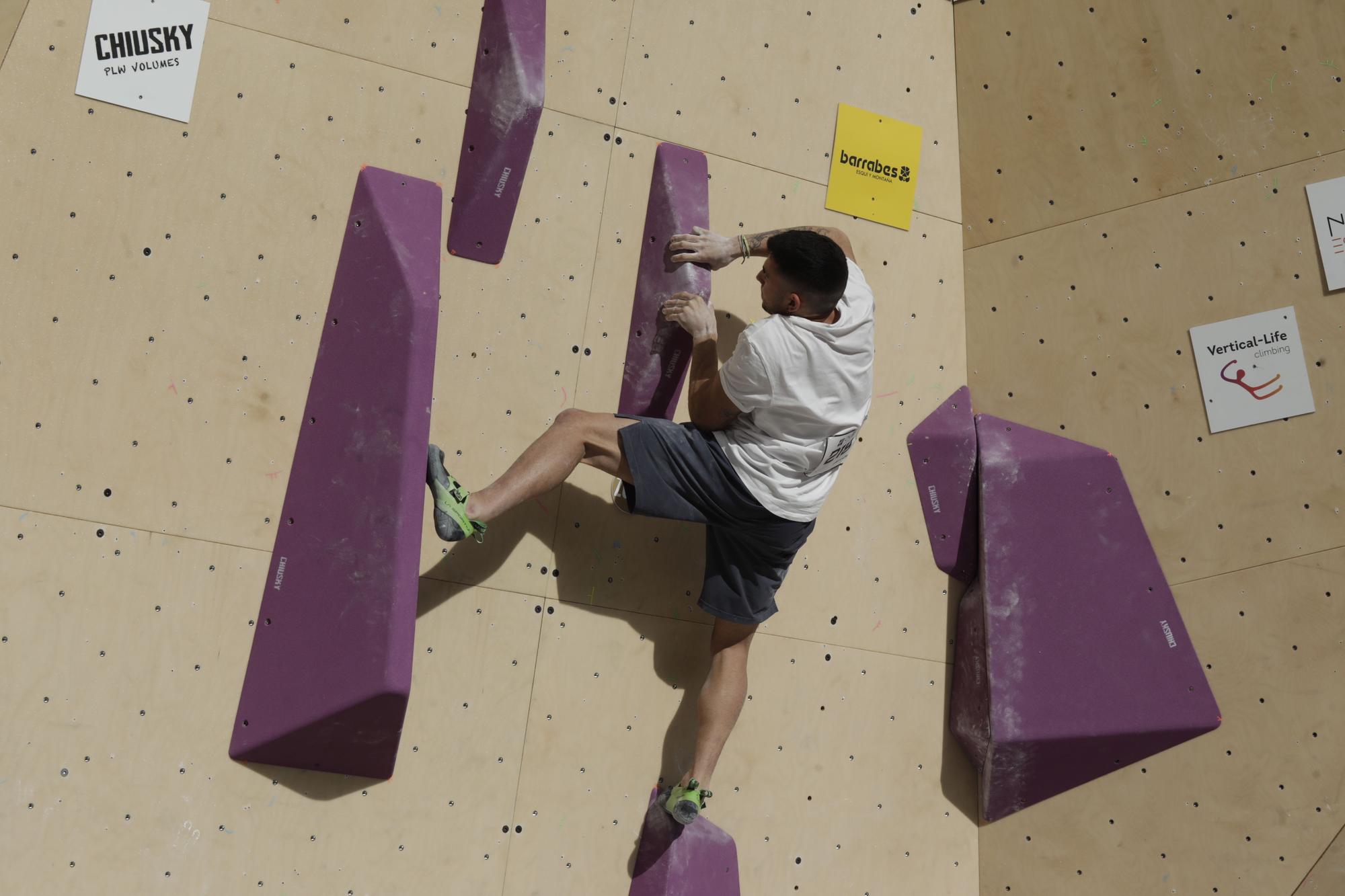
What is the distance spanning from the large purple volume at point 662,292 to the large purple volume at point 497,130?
34 cm

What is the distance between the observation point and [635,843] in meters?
2.66

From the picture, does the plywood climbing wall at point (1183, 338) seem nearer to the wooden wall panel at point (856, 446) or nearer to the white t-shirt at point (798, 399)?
the wooden wall panel at point (856, 446)

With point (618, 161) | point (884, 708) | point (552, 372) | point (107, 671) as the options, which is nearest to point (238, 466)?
point (107, 671)

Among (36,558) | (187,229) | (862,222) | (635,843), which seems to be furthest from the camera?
(862,222)

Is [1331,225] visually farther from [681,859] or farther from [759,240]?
[681,859]

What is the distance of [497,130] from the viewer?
2.64 meters

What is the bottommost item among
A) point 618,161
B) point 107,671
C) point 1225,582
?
point 107,671

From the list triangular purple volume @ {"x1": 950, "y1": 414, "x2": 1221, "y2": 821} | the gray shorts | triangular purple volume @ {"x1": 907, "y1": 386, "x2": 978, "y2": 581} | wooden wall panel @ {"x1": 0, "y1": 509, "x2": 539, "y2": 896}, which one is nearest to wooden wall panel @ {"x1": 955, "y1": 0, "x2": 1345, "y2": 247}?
triangular purple volume @ {"x1": 907, "y1": 386, "x2": 978, "y2": 581}

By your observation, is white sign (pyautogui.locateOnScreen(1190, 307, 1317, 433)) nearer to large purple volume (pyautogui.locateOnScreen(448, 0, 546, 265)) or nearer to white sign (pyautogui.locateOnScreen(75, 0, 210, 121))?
large purple volume (pyautogui.locateOnScreen(448, 0, 546, 265))

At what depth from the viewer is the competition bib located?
243 cm

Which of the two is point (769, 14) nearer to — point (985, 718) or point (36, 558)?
point (985, 718)

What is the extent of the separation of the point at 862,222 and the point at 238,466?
168cm

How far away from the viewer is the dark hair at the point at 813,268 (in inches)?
91.0

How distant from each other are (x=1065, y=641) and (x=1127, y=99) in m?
1.40
